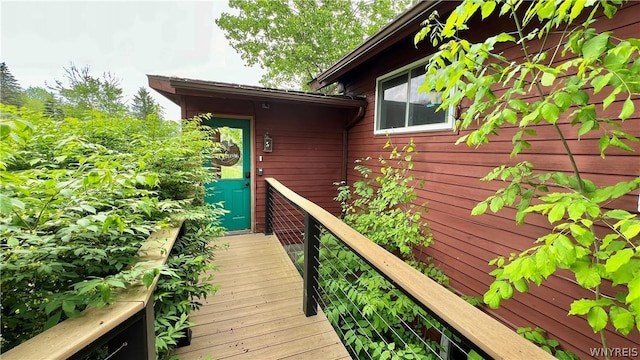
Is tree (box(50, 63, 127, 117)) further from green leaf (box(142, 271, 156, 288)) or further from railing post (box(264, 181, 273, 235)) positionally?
green leaf (box(142, 271, 156, 288))

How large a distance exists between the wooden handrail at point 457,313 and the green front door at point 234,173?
367 cm

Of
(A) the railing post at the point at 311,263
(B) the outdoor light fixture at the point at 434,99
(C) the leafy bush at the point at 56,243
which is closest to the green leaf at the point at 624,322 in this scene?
(A) the railing post at the point at 311,263

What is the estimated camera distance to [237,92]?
12.4ft

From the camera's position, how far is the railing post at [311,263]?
218 cm

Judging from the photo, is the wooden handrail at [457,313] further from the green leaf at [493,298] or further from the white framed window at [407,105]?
the white framed window at [407,105]

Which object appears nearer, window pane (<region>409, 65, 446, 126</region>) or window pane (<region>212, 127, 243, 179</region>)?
window pane (<region>409, 65, 446, 126</region>)

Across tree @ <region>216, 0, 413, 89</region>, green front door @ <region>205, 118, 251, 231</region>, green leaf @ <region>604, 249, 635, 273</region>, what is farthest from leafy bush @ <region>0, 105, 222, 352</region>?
tree @ <region>216, 0, 413, 89</region>

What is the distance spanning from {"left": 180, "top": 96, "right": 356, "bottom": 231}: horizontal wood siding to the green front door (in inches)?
6.2

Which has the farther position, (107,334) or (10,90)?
(10,90)

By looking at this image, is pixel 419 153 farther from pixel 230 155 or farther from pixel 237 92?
pixel 230 155

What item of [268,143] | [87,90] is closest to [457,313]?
[268,143]

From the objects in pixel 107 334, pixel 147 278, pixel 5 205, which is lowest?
pixel 107 334

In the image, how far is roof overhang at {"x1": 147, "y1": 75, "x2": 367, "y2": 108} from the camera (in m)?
3.53

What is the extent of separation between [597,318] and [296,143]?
435cm
